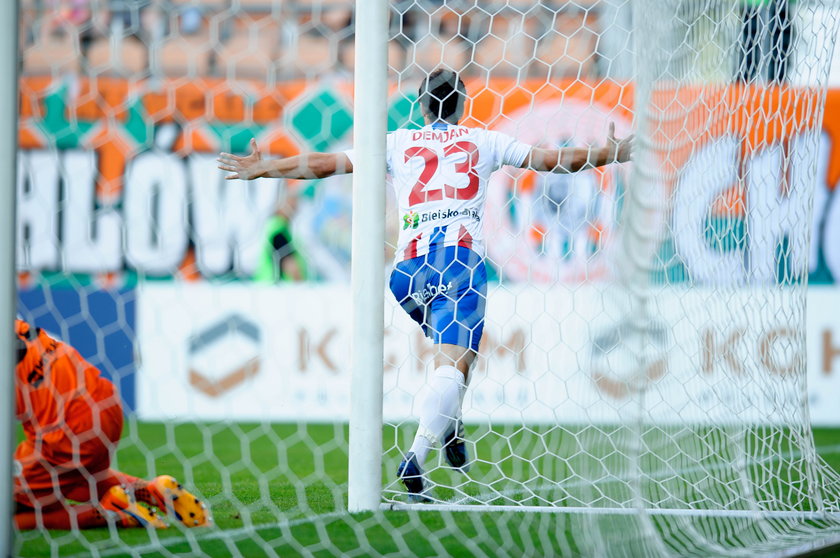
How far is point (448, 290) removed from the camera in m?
3.75

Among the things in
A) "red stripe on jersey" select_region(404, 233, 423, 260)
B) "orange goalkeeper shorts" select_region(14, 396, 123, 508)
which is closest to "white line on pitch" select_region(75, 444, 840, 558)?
"orange goalkeeper shorts" select_region(14, 396, 123, 508)

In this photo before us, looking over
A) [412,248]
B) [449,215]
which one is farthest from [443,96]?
[412,248]

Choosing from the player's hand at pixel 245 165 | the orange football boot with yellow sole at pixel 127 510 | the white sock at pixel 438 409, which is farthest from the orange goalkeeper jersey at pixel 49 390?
the white sock at pixel 438 409

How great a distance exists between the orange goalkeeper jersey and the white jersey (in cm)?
123

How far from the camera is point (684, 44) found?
3412 mm

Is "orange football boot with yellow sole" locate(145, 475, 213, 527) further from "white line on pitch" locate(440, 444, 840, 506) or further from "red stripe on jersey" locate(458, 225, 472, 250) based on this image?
"red stripe on jersey" locate(458, 225, 472, 250)

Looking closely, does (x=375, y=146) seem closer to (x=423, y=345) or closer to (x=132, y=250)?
(x=423, y=345)

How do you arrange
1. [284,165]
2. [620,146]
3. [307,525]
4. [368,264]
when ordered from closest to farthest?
[307,525] → [368,264] → [284,165] → [620,146]

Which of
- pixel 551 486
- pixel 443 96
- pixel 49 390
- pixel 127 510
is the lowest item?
pixel 551 486

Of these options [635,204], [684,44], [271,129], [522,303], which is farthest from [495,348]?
[635,204]

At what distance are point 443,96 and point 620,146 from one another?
652mm

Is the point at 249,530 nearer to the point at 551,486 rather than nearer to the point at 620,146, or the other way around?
the point at 551,486

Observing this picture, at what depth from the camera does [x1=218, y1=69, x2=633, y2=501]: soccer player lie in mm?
3701

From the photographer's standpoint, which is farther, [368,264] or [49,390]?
[368,264]
